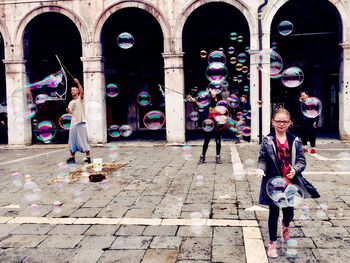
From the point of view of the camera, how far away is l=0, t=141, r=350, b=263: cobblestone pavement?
3498 mm

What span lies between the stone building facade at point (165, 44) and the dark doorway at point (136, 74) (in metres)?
3.05

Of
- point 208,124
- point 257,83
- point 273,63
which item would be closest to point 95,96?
point 257,83

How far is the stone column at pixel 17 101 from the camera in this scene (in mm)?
14003

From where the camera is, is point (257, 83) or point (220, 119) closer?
point (220, 119)

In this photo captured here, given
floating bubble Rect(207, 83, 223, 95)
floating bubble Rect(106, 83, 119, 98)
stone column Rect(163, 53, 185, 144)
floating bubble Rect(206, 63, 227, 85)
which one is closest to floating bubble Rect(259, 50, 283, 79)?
floating bubble Rect(207, 83, 223, 95)

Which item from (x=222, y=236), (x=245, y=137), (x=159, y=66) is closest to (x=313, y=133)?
(x=245, y=137)

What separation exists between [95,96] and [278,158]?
11.2 metres

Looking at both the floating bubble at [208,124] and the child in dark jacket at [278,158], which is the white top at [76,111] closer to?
the floating bubble at [208,124]

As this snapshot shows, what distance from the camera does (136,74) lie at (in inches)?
717

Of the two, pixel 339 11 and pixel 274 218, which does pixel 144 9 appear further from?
pixel 274 218

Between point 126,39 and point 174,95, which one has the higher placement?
point 126,39

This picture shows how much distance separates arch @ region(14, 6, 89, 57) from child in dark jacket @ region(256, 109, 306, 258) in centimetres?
1154

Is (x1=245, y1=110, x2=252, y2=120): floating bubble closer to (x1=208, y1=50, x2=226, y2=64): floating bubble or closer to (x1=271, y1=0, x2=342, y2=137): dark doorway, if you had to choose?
(x1=208, y1=50, x2=226, y2=64): floating bubble

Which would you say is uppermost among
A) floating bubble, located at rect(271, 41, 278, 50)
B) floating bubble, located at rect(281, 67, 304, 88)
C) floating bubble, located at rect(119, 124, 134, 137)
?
floating bubble, located at rect(271, 41, 278, 50)
